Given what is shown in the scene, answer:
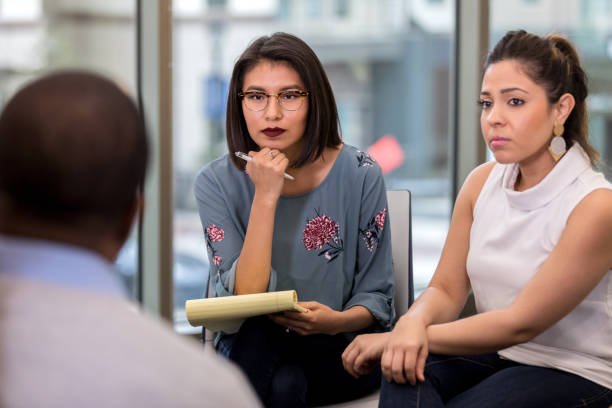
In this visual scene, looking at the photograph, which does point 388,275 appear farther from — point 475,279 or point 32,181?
point 32,181

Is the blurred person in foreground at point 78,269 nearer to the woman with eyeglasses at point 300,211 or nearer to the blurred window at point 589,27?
the woman with eyeglasses at point 300,211

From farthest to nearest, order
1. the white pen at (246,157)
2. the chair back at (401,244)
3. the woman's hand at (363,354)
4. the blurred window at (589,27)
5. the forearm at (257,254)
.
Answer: the blurred window at (589,27)
the chair back at (401,244)
the white pen at (246,157)
the forearm at (257,254)
the woman's hand at (363,354)

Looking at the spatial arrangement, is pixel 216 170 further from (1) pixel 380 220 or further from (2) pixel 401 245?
(2) pixel 401 245

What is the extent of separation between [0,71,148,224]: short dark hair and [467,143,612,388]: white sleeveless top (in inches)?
48.9

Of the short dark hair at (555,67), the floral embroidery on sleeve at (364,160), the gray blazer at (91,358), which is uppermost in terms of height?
the short dark hair at (555,67)

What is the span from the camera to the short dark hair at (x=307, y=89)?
208 centimetres

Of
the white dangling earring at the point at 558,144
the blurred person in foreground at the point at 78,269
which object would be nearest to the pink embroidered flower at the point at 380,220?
the white dangling earring at the point at 558,144

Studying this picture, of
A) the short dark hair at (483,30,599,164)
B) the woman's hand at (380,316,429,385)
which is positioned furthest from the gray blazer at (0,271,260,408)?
the short dark hair at (483,30,599,164)

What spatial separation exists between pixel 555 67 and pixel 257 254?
2.60 ft

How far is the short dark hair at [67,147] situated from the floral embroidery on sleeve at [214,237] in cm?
127

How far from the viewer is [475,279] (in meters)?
1.95

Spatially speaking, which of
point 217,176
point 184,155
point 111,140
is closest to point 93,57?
point 184,155

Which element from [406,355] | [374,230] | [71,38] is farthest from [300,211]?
[71,38]

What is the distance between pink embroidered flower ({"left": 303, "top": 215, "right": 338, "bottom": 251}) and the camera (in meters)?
2.09
